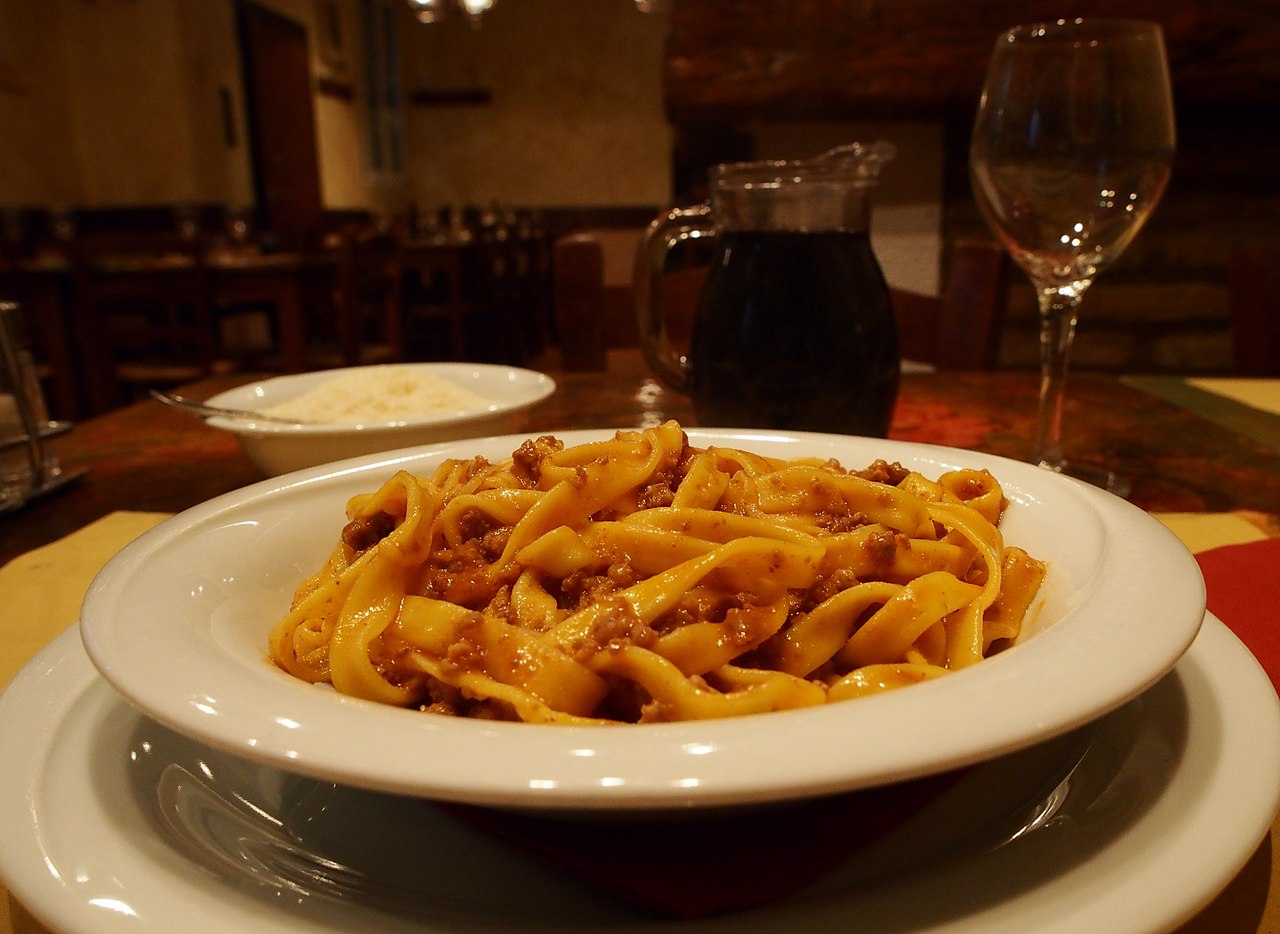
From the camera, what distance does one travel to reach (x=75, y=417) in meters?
4.57

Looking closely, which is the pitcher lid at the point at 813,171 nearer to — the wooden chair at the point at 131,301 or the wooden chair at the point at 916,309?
the wooden chair at the point at 916,309

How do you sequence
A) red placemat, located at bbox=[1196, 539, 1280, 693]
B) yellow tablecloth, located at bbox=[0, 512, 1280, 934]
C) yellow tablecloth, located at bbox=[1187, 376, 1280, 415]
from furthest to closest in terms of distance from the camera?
yellow tablecloth, located at bbox=[1187, 376, 1280, 415]
yellow tablecloth, located at bbox=[0, 512, 1280, 934]
red placemat, located at bbox=[1196, 539, 1280, 693]

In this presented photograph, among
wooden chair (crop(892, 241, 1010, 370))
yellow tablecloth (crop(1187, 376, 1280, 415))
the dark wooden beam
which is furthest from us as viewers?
the dark wooden beam

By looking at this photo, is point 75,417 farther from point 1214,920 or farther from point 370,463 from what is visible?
point 1214,920

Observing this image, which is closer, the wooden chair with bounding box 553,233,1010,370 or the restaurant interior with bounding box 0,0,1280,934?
the restaurant interior with bounding box 0,0,1280,934

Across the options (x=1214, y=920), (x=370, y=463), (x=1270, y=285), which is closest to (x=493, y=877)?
(x=1214, y=920)

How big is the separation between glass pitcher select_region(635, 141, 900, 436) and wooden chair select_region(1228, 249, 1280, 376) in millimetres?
1707

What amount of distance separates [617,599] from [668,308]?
75.8 inches

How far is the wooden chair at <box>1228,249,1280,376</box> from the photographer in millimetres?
2365

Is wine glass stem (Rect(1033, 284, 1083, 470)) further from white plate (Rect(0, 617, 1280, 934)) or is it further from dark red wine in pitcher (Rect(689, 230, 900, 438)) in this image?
white plate (Rect(0, 617, 1280, 934))

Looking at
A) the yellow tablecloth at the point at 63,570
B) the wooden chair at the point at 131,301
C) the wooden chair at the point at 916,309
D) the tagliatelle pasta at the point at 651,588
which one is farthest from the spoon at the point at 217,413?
the wooden chair at the point at 131,301

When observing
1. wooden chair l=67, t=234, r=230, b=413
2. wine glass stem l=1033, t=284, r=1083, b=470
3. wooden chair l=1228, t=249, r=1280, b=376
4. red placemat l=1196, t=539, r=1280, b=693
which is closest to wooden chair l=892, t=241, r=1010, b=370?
wooden chair l=1228, t=249, r=1280, b=376

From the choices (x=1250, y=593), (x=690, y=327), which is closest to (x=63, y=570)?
(x=1250, y=593)

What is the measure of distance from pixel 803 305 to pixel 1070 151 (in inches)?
15.3
